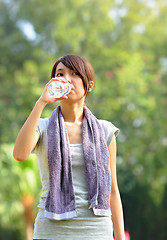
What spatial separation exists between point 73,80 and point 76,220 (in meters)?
0.66

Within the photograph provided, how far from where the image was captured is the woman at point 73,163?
1854 mm

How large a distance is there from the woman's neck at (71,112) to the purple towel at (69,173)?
64 millimetres

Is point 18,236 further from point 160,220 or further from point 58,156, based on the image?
point 58,156

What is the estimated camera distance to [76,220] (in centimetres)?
185

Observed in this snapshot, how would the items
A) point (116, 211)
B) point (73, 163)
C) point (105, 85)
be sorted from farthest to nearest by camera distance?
point (105, 85)
point (116, 211)
point (73, 163)

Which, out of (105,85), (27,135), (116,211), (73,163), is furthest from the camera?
(105,85)

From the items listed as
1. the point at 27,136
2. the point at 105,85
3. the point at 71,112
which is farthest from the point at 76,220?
the point at 105,85

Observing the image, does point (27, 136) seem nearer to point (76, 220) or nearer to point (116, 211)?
point (76, 220)

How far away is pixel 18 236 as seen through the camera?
1109cm

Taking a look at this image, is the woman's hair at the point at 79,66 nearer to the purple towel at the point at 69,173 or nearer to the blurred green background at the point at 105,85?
the purple towel at the point at 69,173

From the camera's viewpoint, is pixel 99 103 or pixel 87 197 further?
pixel 99 103

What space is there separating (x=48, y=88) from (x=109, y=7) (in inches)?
538

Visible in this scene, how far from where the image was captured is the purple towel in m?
1.86

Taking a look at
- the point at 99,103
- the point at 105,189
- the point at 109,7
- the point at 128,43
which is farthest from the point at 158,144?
the point at 105,189
